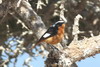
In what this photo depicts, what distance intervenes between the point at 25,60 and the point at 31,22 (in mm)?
1614

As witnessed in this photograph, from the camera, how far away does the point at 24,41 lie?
7270 mm

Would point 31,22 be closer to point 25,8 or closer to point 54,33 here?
point 25,8

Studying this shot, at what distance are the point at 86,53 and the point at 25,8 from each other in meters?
2.25

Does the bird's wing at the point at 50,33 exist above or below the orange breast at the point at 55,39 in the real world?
above

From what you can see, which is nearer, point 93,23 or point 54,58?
point 54,58

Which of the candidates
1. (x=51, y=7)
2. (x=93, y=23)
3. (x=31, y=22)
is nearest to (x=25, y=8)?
(x=31, y=22)

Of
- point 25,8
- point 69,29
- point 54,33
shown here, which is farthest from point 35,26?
point 69,29

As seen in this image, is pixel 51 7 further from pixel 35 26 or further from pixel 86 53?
pixel 86 53

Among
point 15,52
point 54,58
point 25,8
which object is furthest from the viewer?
point 15,52

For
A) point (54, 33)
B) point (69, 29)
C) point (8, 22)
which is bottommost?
point (54, 33)

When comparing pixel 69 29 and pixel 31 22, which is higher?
pixel 69 29

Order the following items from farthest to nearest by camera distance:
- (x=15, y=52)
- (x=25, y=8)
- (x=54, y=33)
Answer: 1. (x=15, y=52)
2. (x=25, y=8)
3. (x=54, y=33)

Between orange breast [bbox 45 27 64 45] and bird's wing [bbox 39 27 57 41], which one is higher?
bird's wing [bbox 39 27 57 41]

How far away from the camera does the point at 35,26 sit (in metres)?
5.54
